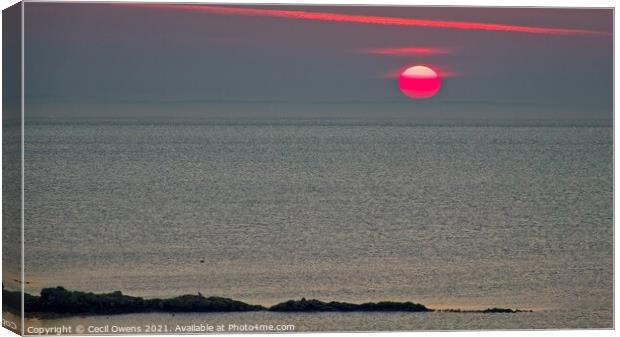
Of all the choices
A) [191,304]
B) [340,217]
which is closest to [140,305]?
[191,304]

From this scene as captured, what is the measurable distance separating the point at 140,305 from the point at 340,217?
1634mm

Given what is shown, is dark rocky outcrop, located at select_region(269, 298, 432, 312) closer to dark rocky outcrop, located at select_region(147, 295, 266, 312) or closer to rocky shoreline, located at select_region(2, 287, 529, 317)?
rocky shoreline, located at select_region(2, 287, 529, 317)

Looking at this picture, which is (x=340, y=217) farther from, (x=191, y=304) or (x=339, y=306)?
(x=191, y=304)

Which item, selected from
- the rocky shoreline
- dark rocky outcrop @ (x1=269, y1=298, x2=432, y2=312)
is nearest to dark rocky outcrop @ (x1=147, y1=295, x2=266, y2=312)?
the rocky shoreline

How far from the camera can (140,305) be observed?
463 inches

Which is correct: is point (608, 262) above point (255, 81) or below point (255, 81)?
below

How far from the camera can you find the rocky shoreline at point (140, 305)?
38.2 ft

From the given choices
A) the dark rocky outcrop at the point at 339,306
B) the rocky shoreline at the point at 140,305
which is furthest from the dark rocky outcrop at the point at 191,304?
the dark rocky outcrop at the point at 339,306

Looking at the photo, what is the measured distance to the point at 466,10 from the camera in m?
Answer: 12.0

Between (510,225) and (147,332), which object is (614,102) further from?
(147,332)

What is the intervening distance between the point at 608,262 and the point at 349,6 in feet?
9.15

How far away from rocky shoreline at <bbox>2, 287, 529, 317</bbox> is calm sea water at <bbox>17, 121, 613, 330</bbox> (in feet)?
0.18

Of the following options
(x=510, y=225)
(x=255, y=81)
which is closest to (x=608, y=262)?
(x=510, y=225)

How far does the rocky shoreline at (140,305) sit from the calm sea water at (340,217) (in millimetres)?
54
